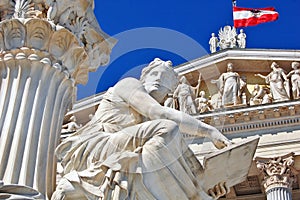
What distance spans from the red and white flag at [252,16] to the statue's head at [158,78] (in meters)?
25.5

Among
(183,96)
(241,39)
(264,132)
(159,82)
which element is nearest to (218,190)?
(159,82)

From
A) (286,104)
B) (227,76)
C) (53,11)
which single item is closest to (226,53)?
(227,76)

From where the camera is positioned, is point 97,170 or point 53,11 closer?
point 97,170

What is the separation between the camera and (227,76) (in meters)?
29.8

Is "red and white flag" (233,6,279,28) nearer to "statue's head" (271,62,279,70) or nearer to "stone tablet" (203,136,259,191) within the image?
"statue's head" (271,62,279,70)

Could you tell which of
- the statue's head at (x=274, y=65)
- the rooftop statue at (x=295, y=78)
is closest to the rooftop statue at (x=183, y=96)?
the rooftop statue at (x=295, y=78)

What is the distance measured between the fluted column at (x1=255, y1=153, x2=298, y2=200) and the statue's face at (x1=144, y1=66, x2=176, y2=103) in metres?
20.7

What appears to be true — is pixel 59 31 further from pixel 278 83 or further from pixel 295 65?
pixel 295 65

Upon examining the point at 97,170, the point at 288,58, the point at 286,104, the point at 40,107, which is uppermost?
the point at 288,58

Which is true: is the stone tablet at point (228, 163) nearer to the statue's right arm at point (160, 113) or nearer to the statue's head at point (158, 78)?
the statue's right arm at point (160, 113)

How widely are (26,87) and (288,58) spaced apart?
995 inches

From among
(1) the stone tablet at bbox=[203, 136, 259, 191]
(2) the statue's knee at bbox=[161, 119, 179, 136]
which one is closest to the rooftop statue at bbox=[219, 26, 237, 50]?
(1) the stone tablet at bbox=[203, 136, 259, 191]

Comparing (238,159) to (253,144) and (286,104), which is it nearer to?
(253,144)

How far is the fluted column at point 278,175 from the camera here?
A: 84.1 ft
